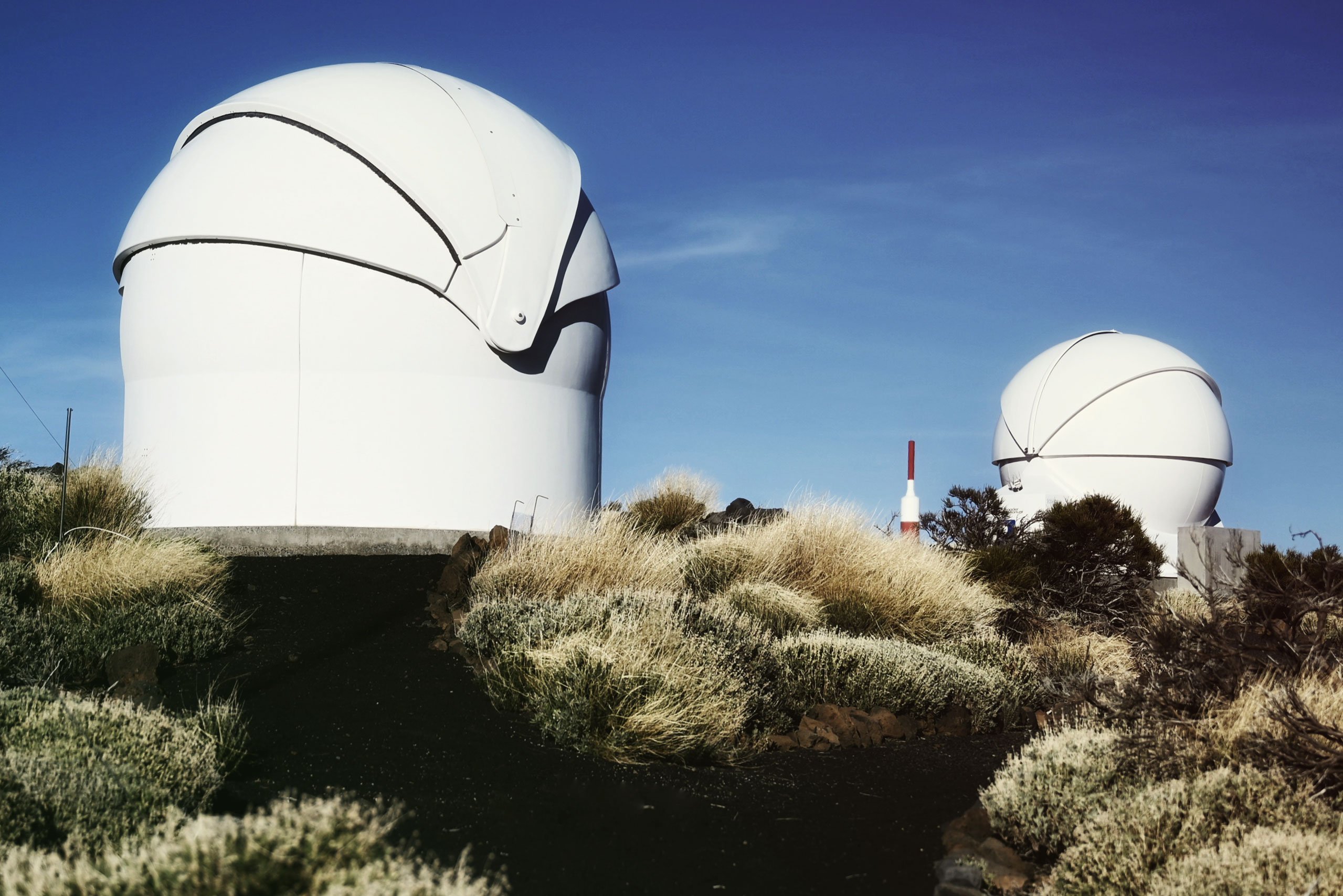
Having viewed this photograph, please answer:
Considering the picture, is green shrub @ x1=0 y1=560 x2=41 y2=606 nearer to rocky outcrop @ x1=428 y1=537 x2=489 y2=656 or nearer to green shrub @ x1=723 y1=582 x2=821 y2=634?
rocky outcrop @ x1=428 y1=537 x2=489 y2=656

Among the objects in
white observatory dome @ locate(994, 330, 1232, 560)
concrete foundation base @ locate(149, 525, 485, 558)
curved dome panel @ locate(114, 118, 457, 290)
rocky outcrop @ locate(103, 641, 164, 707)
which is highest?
curved dome panel @ locate(114, 118, 457, 290)

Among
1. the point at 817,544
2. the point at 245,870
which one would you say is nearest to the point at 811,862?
the point at 245,870

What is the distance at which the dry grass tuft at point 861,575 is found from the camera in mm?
8828

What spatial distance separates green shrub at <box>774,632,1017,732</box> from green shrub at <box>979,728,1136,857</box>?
2.08 m

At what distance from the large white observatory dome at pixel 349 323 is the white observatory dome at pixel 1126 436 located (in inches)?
487

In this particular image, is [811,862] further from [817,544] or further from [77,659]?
[817,544]

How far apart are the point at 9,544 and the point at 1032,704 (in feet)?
27.9

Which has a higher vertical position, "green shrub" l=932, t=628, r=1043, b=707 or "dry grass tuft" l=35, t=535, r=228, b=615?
"dry grass tuft" l=35, t=535, r=228, b=615

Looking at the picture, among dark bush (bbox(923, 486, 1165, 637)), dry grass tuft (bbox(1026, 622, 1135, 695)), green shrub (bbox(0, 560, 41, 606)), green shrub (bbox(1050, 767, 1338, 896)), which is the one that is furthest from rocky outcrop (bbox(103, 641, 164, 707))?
dark bush (bbox(923, 486, 1165, 637))

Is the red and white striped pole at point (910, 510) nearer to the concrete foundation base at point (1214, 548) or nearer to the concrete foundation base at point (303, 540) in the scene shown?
the concrete foundation base at point (1214, 548)

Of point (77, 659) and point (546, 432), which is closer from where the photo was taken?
point (77, 659)

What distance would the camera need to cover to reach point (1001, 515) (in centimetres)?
1457

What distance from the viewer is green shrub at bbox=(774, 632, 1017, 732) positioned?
6.86 m

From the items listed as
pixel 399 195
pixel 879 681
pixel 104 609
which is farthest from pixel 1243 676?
pixel 399 195
